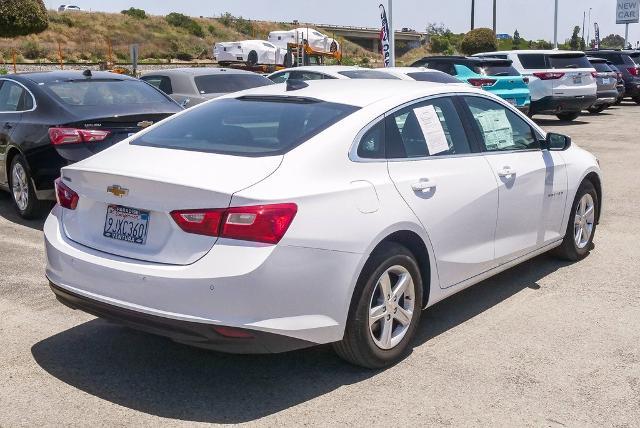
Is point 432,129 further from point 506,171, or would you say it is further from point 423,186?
point 506,171

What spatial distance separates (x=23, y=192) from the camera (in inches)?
325

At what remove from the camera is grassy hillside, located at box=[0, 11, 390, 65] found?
5869 centimetres


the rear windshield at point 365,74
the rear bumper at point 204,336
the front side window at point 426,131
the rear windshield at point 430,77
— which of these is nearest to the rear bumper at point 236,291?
the rear bumper at point 204,336

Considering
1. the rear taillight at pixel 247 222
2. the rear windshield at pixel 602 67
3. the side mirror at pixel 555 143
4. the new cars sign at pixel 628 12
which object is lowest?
the rear taillight at pixel 247 222

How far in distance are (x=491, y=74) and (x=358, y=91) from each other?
43.0 feet

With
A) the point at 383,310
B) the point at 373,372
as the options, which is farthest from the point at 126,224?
the point at 373,372

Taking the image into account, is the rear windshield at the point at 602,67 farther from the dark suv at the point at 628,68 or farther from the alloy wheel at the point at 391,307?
the alloy wheel at the point at 391,307

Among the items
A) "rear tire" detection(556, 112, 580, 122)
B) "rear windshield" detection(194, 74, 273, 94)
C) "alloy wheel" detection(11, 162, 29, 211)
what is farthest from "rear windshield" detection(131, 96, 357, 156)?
"rear tire" detection(556, 112, 580, 122)

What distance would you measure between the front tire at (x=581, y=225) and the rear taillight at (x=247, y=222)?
3400 millimetres

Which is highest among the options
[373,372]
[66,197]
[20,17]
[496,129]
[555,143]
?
[20,17]

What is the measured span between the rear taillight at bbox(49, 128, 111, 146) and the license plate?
3.60 meters

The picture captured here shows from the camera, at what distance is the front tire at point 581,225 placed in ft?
21.1

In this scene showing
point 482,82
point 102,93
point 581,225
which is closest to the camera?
point 581,225

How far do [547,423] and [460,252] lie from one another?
4.51 ft
